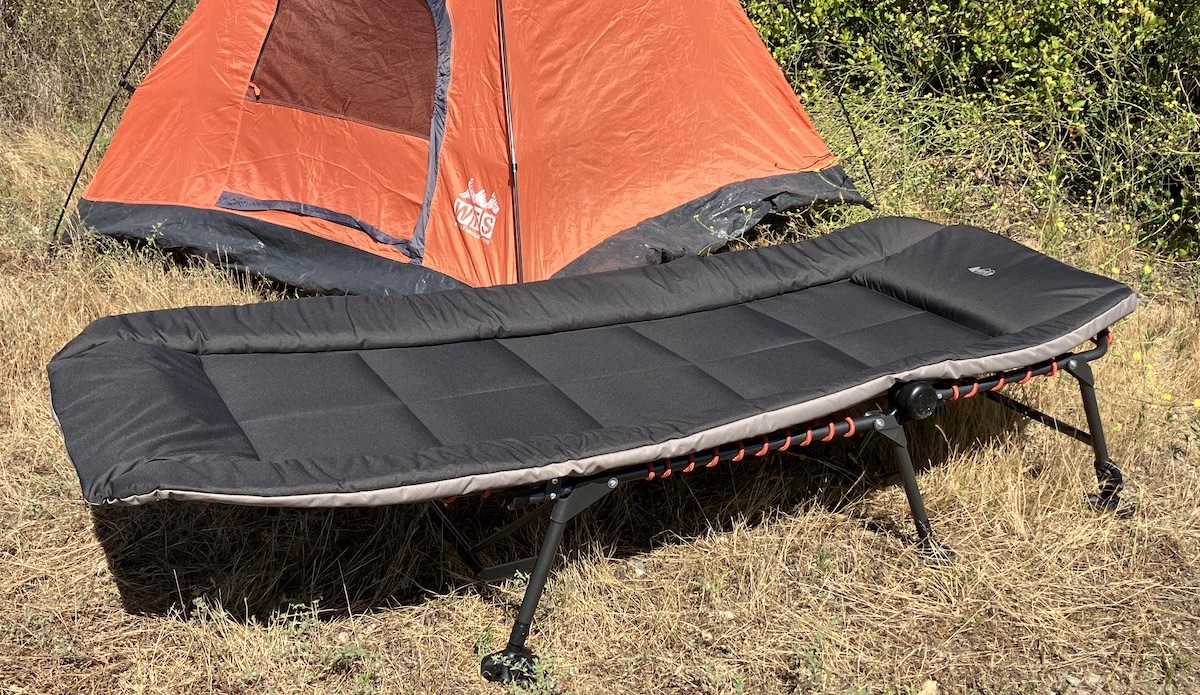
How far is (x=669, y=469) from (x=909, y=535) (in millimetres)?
847

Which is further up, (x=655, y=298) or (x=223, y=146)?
(x=223, y=146)

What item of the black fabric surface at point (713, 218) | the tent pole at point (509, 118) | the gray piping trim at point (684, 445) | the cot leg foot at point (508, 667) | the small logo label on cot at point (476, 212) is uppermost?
the tent pole at point (509, 118)

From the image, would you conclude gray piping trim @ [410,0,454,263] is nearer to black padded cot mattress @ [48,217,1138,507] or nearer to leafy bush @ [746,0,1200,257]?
black padded cot mattress @ [48,217,1138,507]

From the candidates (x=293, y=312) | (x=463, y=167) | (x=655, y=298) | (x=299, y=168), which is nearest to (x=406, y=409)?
(x=293, y=312)

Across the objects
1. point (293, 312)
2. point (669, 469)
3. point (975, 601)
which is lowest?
point (975, 601)

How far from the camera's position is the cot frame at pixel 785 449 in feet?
7.45

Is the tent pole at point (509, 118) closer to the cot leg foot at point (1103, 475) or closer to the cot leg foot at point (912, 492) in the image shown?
the cot leg foot at point (912, 492)

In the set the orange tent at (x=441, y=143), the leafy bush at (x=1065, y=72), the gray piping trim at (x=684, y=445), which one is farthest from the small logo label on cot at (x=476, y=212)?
the leafy bush at (x=1065, y=72)

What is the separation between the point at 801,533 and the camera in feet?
9.22

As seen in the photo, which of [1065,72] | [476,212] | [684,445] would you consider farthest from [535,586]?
[1065,72]

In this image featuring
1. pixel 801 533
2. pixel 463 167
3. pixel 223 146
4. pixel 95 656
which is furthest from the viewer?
pixel 223 146

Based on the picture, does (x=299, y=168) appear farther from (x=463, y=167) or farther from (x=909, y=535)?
(x=909, y=535)

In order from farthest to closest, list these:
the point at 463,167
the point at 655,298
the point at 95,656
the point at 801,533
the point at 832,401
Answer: the point at 463,167, the point at 655,298, the point at 801,533, the point at 832,401, the point at 95,656

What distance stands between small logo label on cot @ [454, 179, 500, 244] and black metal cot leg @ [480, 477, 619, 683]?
154 cm
